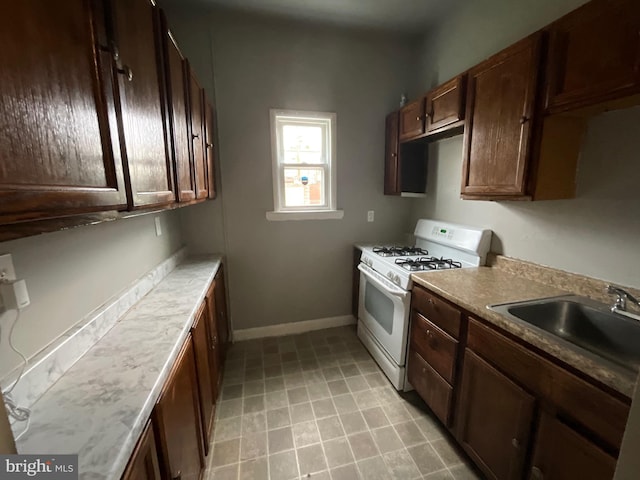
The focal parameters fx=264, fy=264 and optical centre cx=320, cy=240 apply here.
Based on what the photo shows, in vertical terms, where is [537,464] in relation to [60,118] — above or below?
below

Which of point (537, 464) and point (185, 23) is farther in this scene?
point (185, 23)

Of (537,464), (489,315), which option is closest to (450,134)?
(489,315)

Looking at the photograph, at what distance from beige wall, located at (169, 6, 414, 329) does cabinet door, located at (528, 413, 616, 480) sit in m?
1.97

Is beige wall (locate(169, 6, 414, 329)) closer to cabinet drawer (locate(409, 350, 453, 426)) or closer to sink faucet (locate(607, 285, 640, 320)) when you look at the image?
cabinet drawer (locate(409, 350, 453, 426))

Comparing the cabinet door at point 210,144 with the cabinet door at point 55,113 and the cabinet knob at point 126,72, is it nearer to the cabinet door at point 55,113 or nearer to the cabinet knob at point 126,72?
the cabinet knob at point 126,72

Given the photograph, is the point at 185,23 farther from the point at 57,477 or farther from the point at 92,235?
the point at 57,477

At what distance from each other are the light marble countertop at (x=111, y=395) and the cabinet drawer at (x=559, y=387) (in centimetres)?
135

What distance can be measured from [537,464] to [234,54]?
10.5ft

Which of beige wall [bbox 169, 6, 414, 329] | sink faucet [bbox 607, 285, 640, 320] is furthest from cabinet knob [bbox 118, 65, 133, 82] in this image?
sink faucet [bbox 607, 285, 640, 320]

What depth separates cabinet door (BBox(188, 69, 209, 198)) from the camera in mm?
1613

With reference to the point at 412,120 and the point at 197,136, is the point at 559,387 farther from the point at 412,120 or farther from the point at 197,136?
the point at 197,136

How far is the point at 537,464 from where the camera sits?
1045 mm

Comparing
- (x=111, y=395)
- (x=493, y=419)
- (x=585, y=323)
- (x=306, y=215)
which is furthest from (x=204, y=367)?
(x=585, y=323)

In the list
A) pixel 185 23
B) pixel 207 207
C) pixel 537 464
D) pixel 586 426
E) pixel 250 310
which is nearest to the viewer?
pixel 586 426
